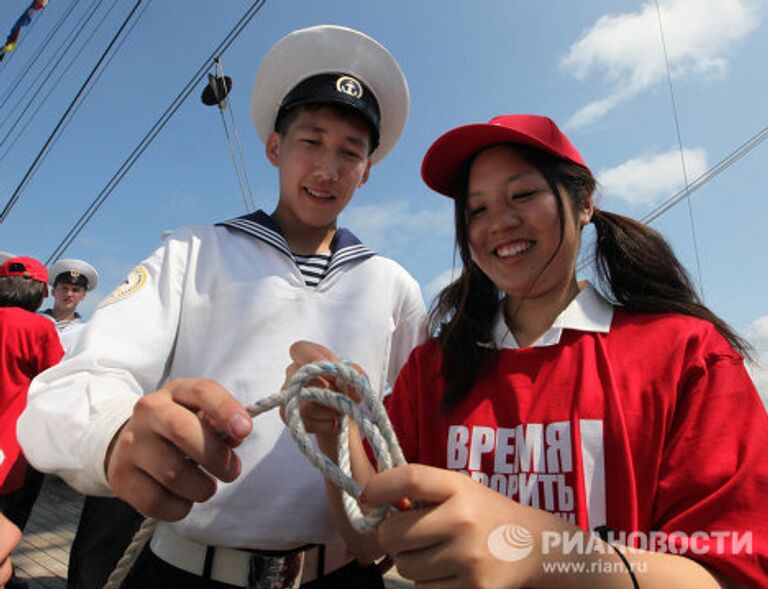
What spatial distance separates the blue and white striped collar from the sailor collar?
39 cm

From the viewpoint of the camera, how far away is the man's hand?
67cm

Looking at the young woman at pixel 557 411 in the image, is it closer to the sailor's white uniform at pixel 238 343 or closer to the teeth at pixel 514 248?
the teeth at pixel 514 248

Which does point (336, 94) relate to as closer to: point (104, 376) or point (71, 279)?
point (104, 376)

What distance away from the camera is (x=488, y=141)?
1262 millimetres

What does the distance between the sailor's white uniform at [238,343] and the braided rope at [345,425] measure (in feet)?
1.00

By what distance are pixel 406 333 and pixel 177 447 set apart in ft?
2.57

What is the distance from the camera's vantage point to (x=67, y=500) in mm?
5211

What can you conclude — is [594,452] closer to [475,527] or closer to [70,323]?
[475,527]

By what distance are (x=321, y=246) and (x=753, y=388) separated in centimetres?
99

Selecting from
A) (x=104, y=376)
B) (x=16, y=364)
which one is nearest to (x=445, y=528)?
(x=104, y=376)

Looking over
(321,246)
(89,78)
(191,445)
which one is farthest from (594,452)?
(89,78)

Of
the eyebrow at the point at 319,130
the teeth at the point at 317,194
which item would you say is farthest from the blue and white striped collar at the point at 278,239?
the eyebrow at the point at 319,130

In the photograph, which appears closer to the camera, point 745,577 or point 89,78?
point 745,577

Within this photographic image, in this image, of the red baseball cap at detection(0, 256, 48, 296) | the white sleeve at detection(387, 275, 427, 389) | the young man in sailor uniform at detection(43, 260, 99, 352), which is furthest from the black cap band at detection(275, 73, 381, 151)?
the young man in sailor uniform at detection(43, 260, 99, 352)
